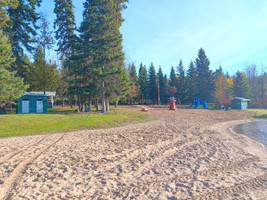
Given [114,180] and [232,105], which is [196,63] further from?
[114,180]

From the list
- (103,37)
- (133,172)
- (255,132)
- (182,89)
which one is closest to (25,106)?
(103,37)

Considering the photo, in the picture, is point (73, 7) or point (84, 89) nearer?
point (84, 89)

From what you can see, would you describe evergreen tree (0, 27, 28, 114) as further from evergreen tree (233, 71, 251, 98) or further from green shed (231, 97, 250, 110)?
evergreen tree (233, 71, 251, 98)

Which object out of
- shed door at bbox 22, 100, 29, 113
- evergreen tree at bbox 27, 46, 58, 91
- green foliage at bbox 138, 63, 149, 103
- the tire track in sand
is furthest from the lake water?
green foliage at bbox 138, 63, 149, 103

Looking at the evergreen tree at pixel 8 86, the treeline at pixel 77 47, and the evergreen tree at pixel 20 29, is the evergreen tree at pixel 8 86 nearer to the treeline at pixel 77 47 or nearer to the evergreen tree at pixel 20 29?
the treeline at pixel 77 47

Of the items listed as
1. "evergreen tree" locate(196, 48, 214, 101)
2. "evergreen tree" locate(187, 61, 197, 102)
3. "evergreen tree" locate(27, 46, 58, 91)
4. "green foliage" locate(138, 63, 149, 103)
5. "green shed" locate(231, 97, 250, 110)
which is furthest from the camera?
"green foliage" locate(138, 63, 149, 103)

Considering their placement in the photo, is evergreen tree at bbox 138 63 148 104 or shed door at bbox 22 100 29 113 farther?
evergreen tree at bbox 138 63 148 104

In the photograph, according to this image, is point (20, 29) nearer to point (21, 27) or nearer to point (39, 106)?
point (21, 27)

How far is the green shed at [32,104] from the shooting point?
69.2ft

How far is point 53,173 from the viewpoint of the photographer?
182 inches

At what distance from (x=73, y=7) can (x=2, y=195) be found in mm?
27762

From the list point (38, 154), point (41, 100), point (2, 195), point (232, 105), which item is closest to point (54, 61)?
point (41, 100)

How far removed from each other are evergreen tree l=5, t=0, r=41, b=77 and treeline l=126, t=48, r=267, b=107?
86.2 feet

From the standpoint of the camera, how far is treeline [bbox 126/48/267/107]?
156ft
